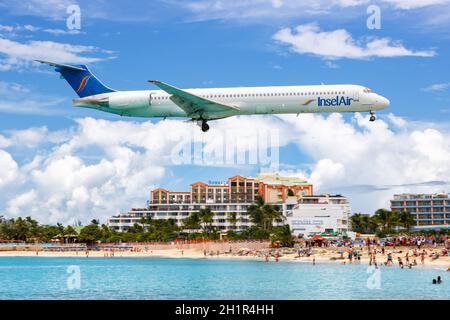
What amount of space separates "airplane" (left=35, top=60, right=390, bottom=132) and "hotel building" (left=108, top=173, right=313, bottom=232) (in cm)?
9300

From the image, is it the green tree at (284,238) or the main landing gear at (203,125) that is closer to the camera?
the main landing gear at (203,125)

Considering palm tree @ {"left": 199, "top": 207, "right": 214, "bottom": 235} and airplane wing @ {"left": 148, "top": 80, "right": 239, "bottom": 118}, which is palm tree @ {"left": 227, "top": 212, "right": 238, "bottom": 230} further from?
airplane wing @ {"left": 148, "top": 80, "right": 239, "bottom": 118}

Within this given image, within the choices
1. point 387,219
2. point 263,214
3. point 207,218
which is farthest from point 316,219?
point 207,218

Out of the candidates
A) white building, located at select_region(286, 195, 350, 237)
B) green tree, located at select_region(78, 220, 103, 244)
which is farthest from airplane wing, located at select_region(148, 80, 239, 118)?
green tree, located at select_region(78, 220, 103, 244)

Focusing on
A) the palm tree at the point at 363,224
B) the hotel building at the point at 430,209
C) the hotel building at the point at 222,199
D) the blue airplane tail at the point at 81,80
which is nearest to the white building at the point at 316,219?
the hotel building at the point at 222,199

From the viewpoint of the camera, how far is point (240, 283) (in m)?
63.1

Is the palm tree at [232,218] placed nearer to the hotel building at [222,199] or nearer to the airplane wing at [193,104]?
the hotel building at [222,199]

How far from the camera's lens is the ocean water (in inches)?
2083

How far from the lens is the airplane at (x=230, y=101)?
1852 inches

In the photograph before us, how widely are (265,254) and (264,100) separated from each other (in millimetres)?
58252

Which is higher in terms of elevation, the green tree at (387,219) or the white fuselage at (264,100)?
the white fuselage at (264,100)

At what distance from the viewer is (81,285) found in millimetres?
65438

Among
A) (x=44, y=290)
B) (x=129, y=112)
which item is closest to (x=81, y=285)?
(x=44, y=290)
